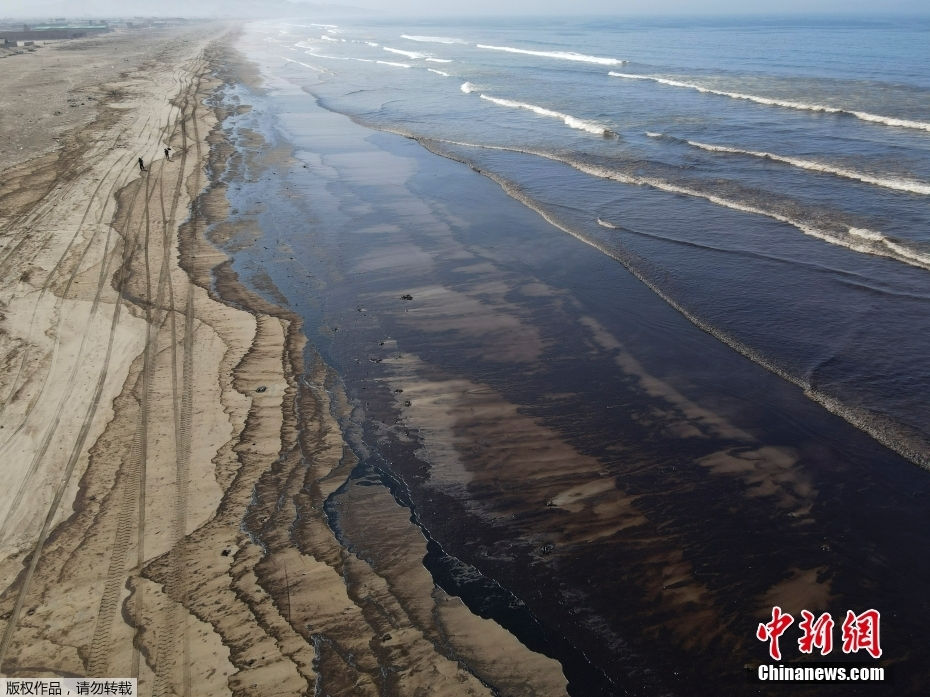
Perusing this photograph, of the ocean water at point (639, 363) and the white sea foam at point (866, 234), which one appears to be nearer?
the ocean water at point (639, 363)

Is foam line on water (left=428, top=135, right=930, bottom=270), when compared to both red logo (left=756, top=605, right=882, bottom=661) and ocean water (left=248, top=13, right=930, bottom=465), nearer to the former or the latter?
ocean water (left=248, top=13, right=930, bottom=465)

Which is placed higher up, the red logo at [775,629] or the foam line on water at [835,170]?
the foam line on water at [835,170]

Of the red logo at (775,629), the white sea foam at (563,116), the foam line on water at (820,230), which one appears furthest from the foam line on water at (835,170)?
the red logo at (775,629)

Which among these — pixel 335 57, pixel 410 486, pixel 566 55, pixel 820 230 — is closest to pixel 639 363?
pixel 410 486

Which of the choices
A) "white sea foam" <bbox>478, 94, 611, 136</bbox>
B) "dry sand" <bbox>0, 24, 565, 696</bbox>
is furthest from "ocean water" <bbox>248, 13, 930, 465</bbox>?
"dry sand" <bbox>0, 24, 565, 696</bbox>

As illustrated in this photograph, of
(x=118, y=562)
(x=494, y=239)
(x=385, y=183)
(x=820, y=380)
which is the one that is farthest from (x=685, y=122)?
(x=118, y=562)

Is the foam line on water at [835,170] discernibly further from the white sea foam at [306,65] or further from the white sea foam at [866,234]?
the white sea foam at [306,65]

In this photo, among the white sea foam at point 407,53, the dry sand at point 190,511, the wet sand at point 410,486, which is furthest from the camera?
the white sea foam at point 407,53

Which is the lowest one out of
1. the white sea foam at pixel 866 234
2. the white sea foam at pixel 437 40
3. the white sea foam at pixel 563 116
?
the white sea foam at pixel 866 234
